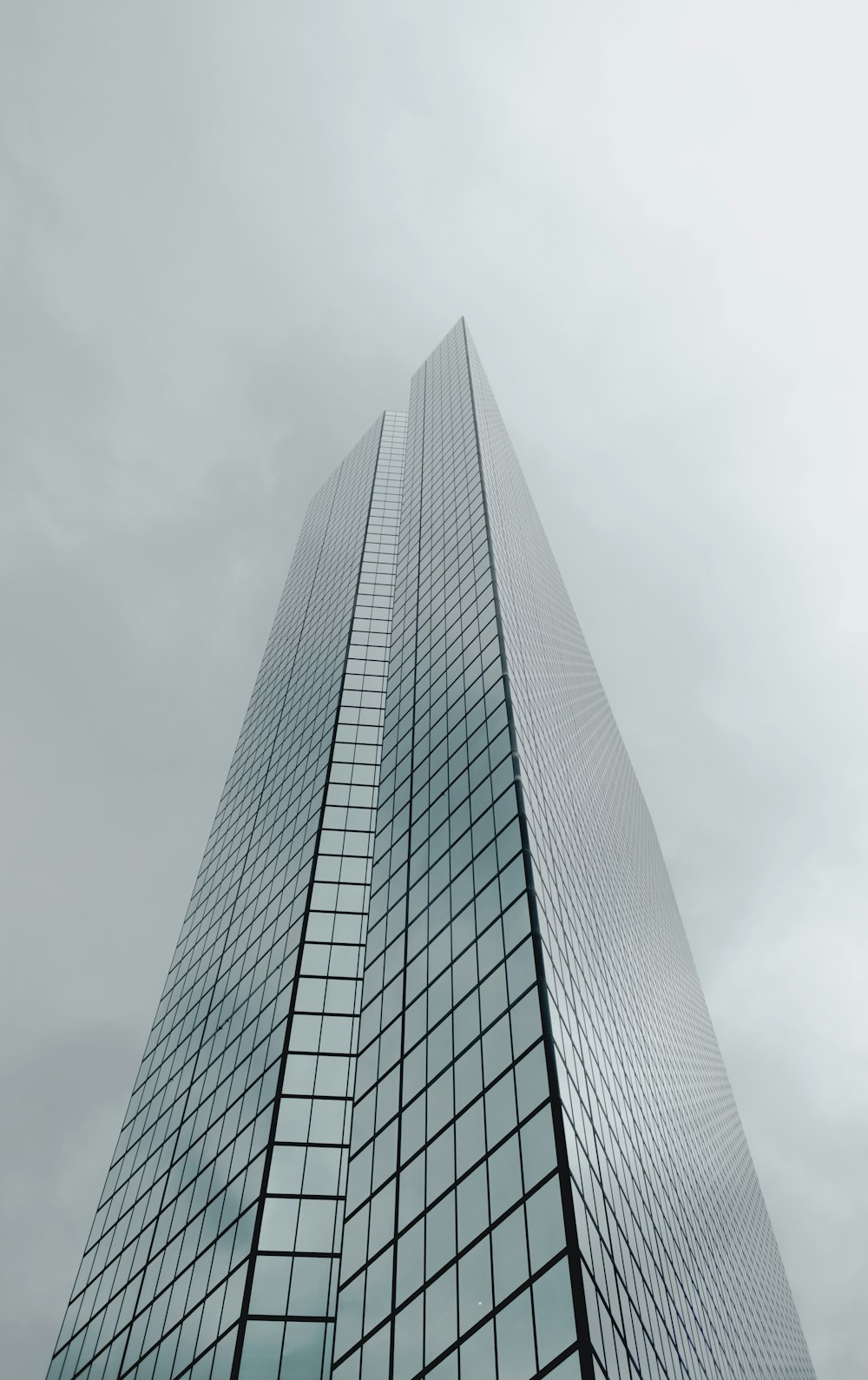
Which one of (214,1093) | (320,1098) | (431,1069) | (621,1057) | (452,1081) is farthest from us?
(214,1093)

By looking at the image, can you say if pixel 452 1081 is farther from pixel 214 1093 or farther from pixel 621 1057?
pixel 214 1093

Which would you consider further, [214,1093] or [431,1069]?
[214,1093]

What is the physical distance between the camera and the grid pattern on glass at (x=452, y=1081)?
25609 mm

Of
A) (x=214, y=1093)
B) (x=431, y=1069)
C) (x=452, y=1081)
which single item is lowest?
(x=214, y=1093)

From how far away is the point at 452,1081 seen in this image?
3259cm

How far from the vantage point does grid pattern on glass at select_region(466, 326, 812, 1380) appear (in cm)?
3112

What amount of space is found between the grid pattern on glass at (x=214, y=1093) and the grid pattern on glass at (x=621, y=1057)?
1541 cm

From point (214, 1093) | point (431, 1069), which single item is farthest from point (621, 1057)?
point (214, 1093)

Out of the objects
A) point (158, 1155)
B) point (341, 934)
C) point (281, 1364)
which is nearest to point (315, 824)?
point (341, 934)

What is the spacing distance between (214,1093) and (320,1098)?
927 centimetres

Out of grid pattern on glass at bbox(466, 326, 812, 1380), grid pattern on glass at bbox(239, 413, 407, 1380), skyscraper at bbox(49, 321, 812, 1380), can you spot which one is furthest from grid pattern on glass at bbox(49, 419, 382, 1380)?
grid pattern on glass at bbox(466, 326, 812, 1380)

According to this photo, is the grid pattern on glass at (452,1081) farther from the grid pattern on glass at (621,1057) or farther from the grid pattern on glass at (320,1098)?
the grid pattern on glass at (320,1098)

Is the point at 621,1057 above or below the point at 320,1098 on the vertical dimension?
above

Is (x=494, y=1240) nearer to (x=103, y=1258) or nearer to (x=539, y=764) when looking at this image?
(x=539, y=764)
